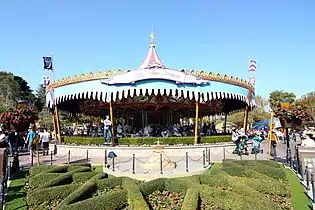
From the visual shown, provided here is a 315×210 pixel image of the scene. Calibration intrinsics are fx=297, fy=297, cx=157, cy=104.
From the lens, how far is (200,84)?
22547 millimetres

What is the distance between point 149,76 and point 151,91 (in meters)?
1.13

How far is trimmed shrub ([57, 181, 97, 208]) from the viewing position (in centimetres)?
670

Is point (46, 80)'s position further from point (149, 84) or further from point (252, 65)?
point (252, 65)

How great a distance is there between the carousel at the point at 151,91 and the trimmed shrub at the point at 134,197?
13745 mm

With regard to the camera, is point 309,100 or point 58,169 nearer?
point 58,169

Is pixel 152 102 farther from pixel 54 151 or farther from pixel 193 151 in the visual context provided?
pixel 54 151

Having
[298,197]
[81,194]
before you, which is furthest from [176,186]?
[298,197]

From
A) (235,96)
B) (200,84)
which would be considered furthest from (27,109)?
(235,96)

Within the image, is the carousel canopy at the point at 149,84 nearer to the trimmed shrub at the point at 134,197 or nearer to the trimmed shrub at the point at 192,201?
the trimmed shrub at the point at 134,197

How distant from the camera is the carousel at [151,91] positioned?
2180 centimetres

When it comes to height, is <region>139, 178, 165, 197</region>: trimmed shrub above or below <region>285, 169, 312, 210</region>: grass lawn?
above

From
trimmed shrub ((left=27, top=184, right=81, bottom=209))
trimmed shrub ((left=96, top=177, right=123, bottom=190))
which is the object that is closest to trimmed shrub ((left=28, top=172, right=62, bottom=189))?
trimmed shrub ((left=27, top=184, right=81, bottom=209))

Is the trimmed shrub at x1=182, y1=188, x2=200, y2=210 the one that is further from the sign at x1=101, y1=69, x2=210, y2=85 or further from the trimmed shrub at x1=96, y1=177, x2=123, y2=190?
the sign at x1=101, y1=69, x2=210, y2=85

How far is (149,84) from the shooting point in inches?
856
